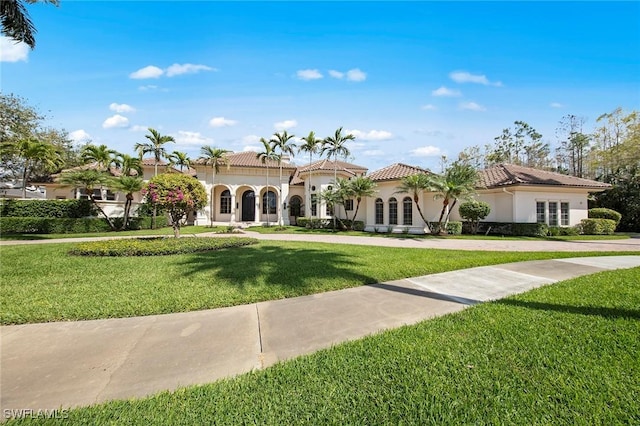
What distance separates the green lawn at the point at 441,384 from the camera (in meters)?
2.40

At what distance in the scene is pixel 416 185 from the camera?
2145cm

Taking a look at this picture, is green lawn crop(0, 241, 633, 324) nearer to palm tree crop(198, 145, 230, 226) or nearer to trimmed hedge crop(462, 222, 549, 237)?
trimmed hedge crop(462, 222, 549, 237)

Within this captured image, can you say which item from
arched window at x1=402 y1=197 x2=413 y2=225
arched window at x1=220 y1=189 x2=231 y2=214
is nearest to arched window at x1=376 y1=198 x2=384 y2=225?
arched window at x1=402 y1=197 x2=413 y2=225

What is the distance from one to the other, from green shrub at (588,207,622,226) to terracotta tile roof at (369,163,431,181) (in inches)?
555

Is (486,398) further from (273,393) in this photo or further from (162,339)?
(162,339)

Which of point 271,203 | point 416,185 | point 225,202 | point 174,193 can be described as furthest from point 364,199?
point 174,193

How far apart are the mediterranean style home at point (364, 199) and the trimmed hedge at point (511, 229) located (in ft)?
2.12

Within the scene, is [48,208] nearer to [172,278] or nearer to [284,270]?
[172,278]

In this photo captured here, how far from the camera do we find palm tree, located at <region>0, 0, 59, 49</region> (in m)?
11.8

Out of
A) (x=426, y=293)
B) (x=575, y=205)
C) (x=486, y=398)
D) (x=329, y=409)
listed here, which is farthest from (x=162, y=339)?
(x=575, y=205)

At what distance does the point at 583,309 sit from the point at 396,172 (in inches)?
851

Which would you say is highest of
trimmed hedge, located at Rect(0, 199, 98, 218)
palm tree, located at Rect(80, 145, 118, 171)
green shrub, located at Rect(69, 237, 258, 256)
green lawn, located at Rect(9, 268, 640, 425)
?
palm tree, located at Rect(80, 145, 118, 171)

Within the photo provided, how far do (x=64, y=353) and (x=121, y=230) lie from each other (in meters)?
24.2

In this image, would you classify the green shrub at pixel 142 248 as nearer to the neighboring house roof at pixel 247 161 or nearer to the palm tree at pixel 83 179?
the palm tree at pixel 83 179
